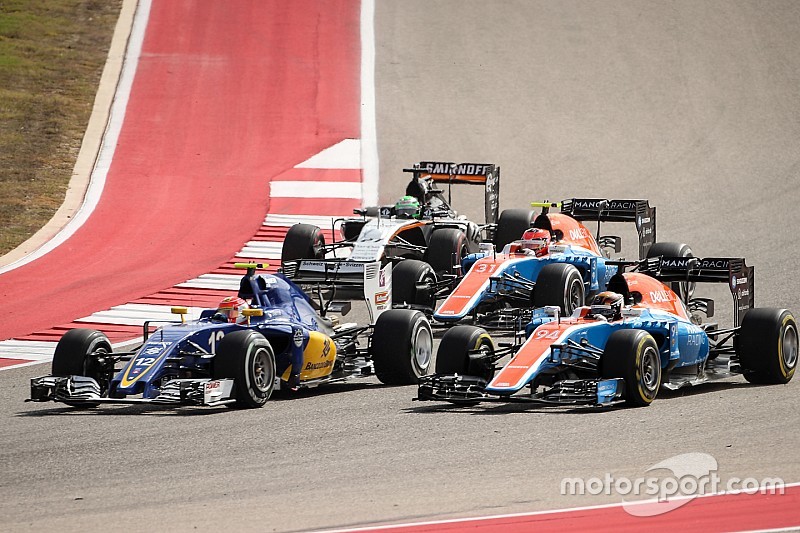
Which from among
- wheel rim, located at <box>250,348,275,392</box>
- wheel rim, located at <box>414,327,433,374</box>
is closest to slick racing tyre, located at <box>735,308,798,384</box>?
wheel rim, located at <box>414,327,433,374</box>

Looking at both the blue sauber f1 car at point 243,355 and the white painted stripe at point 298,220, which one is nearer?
the blue sauber f1 car at point 243,355

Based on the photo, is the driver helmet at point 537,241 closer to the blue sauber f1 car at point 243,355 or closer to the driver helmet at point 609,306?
the blue sauber f1 car at point 243,355

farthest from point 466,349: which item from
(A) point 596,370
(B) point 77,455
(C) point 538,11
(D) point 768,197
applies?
(C) point 538,11

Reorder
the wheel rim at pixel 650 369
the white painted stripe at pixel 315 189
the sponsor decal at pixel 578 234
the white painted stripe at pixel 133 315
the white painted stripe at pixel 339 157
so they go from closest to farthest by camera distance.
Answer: the wheel rim at pixel 650 369 < the white painted stripe at pixel 133 315 < the sponsor decal at pixel 578 234 < the white painted stripe at pixel 315 189 < the white painted stripe at pixel 339 157

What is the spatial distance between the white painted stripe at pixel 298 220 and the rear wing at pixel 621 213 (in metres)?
6.93

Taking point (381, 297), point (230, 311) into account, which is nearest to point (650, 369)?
point (230, 311)

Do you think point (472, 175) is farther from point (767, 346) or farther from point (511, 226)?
point (767, 346)

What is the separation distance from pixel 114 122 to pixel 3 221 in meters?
8.11

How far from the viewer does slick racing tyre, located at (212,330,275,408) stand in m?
16.2

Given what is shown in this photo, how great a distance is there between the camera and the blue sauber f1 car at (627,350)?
15.6 metres

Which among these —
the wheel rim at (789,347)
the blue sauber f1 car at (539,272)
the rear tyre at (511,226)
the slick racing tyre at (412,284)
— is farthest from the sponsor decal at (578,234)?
the wheel rim at (789,347)

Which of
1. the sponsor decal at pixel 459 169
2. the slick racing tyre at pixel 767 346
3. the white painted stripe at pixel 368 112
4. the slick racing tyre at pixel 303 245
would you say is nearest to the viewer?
the slick racing tyre at pixel 767 346

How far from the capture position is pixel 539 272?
2255 cm

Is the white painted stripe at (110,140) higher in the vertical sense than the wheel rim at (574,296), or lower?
higher
